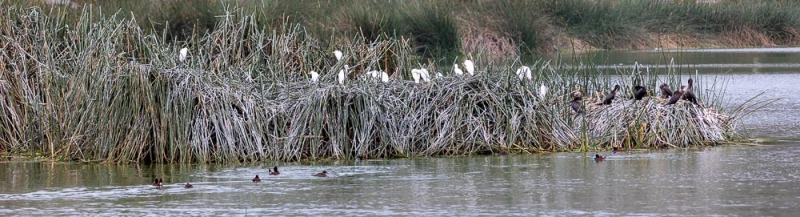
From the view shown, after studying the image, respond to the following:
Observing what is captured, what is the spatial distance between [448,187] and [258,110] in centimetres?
221

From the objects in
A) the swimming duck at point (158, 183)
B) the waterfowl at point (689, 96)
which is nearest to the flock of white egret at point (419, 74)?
the waterfowl at point (689, 96)

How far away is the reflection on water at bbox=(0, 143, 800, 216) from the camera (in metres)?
7.62

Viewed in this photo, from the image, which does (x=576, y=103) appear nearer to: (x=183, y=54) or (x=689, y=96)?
(x=689, y=96)

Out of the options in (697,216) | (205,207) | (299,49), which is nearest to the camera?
(697,216)

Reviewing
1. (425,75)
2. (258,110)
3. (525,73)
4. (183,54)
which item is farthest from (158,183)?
(525,73)

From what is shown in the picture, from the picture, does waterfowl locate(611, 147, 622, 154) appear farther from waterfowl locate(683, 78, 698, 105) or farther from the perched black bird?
waterfowl locate(683, 78, 698, 105)

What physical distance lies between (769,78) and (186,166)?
1250 cm

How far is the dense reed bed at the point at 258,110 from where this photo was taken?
10.0 m

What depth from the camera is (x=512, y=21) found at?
26.5m

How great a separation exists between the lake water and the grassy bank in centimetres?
705

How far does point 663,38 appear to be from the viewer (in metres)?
30.7

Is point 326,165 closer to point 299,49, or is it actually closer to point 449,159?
point 449,159

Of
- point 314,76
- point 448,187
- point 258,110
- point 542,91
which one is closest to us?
point 448,187

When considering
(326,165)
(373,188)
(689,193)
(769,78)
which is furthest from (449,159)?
(769,78)
